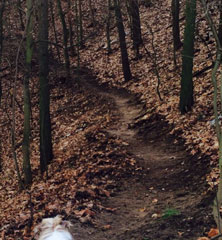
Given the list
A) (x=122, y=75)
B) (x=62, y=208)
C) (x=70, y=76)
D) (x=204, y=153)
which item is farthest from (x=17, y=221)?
(x=70, y=76)

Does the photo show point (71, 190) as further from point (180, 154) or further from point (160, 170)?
point (180, 154)

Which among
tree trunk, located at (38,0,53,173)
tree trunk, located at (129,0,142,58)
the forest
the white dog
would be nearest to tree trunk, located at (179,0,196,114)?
the forest

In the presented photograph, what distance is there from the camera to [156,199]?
6.88 metres

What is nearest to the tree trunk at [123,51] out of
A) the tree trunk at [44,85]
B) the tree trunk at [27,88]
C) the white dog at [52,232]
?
the tree trunk at [44,85]

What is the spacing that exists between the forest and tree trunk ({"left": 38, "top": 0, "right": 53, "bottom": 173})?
0.03 m

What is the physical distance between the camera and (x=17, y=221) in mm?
6461

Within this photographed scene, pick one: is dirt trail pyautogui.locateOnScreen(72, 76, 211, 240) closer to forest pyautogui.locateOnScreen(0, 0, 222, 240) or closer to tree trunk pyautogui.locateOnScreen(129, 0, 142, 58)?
forest pyautogui.locateOnScreen(0, 0, 222, 240)

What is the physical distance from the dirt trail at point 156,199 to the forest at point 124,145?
23 millimetres

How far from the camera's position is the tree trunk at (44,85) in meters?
10.6

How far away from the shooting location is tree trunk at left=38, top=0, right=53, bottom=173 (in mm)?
10578

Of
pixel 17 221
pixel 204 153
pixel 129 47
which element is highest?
pixel 129 47

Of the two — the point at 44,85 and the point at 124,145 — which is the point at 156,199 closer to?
the point at 124,145

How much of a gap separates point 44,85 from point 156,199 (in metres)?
5.58

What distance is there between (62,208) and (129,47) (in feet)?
56.7
